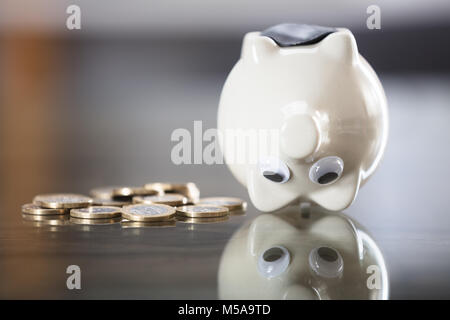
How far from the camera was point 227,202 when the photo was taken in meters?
2.17

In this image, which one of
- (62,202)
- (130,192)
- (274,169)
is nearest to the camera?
(274,169)

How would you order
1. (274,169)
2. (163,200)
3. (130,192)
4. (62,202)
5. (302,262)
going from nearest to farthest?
1. (302,262)
2. (274,169)
3. (62,202)
4. (163,200)
5. (130,192)

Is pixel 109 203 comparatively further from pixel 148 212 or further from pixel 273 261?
pixel 273 261

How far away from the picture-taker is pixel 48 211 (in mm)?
1939

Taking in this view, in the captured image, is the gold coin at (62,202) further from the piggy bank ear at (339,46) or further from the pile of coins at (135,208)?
the piggy bank ear at (339,46)

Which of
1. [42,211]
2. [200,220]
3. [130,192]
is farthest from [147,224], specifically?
[130,192]

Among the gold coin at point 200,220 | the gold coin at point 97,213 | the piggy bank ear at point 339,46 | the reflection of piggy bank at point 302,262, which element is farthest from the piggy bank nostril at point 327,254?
the gold coin at point 97,213

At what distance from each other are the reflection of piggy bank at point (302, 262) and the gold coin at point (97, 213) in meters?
0.43

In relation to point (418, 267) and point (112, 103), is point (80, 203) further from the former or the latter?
point (112, 103)

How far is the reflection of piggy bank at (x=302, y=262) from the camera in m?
1.18

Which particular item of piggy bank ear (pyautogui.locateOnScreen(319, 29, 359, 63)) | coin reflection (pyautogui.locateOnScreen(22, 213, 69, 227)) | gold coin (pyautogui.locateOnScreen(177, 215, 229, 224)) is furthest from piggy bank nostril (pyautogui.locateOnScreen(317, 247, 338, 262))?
coin reflection (pyautogui.locateOnScreen(22, 213, 69, 227))

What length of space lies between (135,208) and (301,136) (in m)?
0.63

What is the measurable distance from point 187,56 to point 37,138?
163 cm
